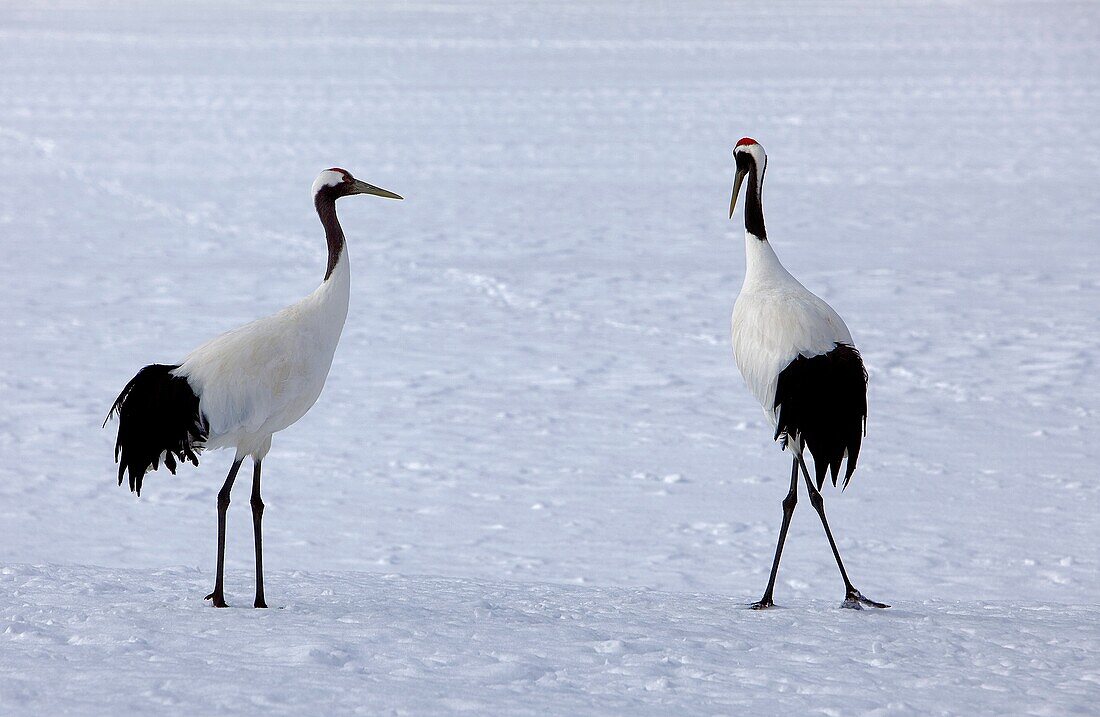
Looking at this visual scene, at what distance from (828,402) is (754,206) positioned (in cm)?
94

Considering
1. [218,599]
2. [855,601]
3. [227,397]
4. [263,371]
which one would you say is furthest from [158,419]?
[855,601]

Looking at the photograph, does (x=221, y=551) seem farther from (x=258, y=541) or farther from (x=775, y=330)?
(x=775, y=330)

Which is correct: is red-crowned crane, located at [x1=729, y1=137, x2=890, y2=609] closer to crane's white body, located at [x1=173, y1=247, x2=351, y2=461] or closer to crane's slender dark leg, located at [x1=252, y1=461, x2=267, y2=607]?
crane's white body, located at [x1=173, y1=247, x2=351, y2=461]

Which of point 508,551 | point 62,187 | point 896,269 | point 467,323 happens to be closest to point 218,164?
point 62,187

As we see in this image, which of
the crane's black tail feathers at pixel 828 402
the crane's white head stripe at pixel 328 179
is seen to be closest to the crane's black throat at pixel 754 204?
the crane's black tail feathers at pixel 828 402

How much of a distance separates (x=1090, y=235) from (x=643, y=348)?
4.97 m

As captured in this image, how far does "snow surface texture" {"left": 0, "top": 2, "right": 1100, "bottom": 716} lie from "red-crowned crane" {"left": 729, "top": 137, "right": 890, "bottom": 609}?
0.47m

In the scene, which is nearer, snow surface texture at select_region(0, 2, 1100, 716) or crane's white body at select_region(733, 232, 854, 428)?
snow surface texture at select_region(0, 2, 1100, 716)

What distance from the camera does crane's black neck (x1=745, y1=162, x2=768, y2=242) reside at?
15.6 feet

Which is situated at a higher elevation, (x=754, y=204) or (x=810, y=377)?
(x=754, y=204)

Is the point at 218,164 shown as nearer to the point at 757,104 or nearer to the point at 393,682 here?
the point at 757,104

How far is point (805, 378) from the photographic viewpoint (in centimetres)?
418

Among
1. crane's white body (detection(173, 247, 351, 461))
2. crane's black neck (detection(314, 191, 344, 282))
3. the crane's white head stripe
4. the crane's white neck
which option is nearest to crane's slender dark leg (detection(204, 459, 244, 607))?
crane's white body (detection(173, 247, 351, 461))

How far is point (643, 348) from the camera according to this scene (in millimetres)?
8555
